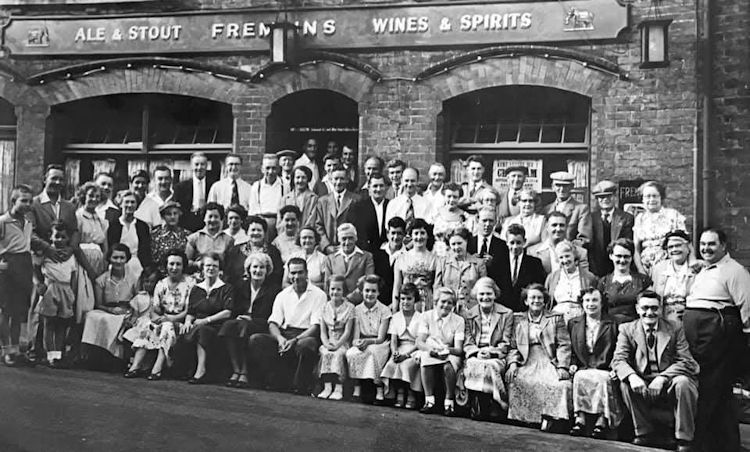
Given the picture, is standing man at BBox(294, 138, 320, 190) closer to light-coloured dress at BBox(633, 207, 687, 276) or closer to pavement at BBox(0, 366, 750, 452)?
pavement at BBox(0, 366, 750, 452)

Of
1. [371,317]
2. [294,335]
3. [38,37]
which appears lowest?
[294,335]

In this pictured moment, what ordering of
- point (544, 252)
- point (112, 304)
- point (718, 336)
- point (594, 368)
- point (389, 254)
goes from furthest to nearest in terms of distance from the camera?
point (112, 304), point (389, 254), point (544, 252), point (594, 368), point (718, 336)

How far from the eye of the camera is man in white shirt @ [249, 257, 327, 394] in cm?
396

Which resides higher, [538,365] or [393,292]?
[393,292]

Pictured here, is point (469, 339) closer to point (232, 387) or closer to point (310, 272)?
point (310, 272)

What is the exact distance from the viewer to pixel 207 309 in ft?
13.9

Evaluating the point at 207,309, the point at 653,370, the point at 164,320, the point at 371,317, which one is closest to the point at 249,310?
the point at 207,309

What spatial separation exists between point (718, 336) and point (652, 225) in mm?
597

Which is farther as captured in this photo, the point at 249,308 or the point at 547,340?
the point at 249,308

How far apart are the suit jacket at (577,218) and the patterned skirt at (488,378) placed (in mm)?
748

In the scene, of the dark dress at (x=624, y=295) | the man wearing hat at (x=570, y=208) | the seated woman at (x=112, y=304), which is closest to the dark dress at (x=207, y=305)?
the seated woman at (x=112, y=304)

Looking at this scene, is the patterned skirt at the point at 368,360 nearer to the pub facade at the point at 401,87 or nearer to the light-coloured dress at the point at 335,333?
the light-coloured dress at the point at 335,333

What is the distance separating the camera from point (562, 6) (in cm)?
362

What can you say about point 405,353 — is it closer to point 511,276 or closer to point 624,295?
point 511,276
